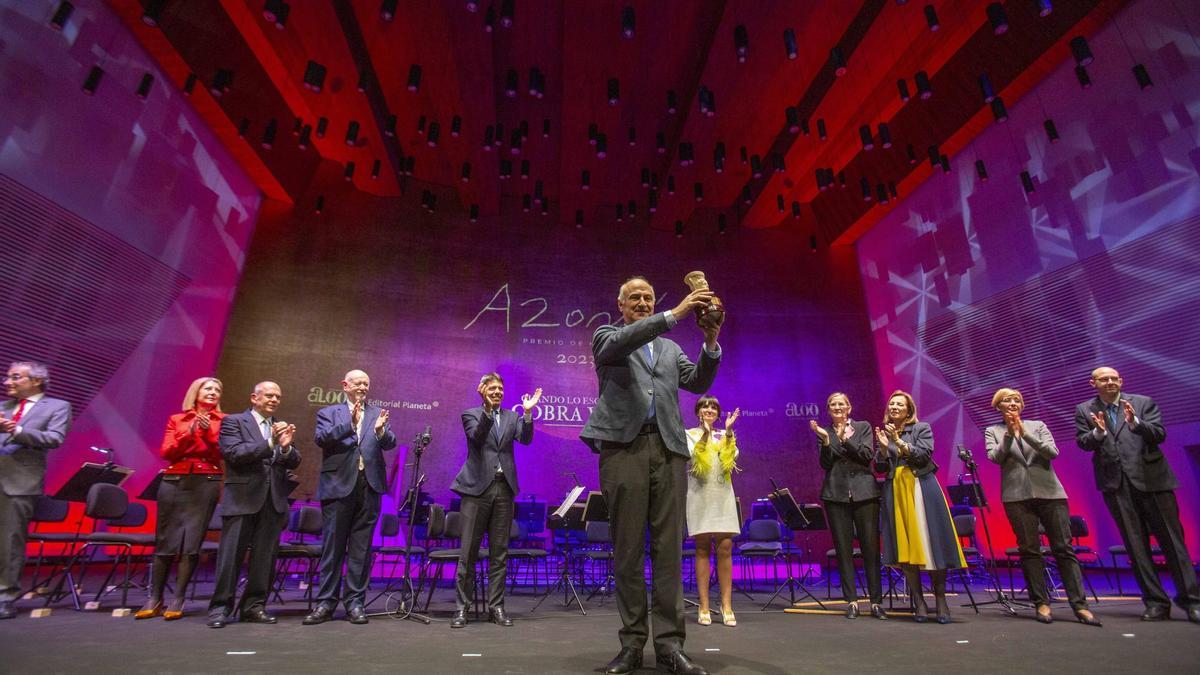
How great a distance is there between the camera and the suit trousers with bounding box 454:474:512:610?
4177mm

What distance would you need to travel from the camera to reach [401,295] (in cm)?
959

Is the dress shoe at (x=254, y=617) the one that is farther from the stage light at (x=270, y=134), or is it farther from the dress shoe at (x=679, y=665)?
the stage light at (x=270, y=134)

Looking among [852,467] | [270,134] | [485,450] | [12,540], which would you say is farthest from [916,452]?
[270,134]

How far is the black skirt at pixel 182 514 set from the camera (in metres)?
4.04

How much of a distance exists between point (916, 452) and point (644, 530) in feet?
8.83

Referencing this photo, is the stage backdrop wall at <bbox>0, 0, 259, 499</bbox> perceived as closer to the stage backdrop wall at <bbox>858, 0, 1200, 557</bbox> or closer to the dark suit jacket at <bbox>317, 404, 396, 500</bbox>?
the dark suit jacket at <bbox>317, 404, 396, 500</bbox>

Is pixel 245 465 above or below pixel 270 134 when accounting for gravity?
below

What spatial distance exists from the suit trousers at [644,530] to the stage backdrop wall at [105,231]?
22.8 feet

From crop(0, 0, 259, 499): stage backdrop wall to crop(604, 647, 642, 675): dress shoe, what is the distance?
707 centimetres

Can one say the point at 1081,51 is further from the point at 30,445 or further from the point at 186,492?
the point at 30,445

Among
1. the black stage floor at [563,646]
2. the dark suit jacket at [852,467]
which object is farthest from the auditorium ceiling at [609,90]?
the black stage floor at [563,646]

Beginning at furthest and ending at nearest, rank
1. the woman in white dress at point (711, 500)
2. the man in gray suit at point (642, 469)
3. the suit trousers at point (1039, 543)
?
1. the woman in white dress at point (711, 500)
2. the suit trousers at point (1039, 543)
3. the man in gray suit at point (642, 469)

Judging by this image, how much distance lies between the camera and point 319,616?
12.6 ft

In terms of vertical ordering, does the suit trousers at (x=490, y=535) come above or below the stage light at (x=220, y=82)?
below
